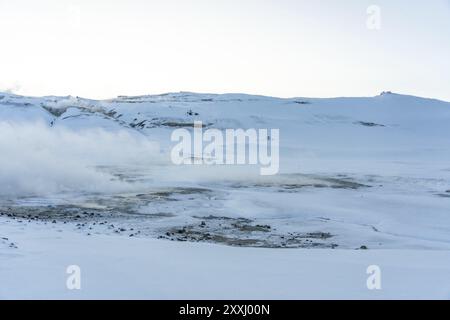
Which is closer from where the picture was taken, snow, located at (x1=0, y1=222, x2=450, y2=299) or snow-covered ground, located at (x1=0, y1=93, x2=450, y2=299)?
snow, located at (x1=0, y1=222, x2=450, y2=299)

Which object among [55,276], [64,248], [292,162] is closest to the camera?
[55,276]

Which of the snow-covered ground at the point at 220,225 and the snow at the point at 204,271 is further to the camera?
the snow-covered ground at the point at 220,225

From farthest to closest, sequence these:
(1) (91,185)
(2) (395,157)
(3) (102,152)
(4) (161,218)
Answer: (2) (395,157)
(3) (102,152)
(1) (91,185)
(4) (161,218)

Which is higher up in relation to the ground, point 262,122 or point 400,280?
point 262,122

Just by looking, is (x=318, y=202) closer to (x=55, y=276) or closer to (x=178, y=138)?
(x=55, y=276)

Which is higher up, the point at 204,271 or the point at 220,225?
the point at 204,271

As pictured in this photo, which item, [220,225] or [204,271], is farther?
[220,225]

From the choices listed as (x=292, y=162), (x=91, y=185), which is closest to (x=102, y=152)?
(x=292, y=162)

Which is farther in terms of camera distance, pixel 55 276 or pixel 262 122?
pixel 262 122
